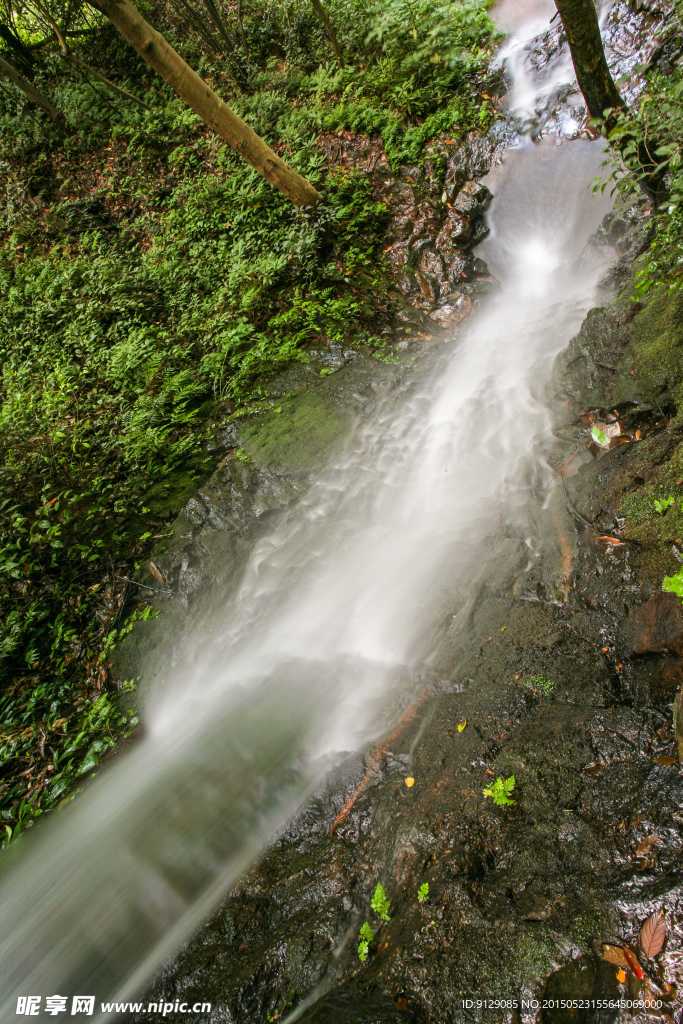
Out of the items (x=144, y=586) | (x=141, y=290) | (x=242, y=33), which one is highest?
(x=242, y=33)

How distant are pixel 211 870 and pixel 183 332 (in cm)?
762

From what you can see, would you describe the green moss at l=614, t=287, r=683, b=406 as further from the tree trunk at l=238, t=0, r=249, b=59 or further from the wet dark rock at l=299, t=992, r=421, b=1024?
the tree trunk at l=238, t=0, r=249, b=59

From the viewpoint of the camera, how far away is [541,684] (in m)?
3.47

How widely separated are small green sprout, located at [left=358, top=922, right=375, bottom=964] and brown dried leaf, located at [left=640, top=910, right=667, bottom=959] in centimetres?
149

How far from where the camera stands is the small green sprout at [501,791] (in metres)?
2.97

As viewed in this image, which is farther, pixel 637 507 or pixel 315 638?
pixel 315 638

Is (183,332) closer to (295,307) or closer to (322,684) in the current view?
(295,307)

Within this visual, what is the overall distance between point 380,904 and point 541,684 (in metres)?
1.72

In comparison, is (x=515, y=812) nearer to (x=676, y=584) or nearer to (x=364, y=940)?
(x=364, y=940)

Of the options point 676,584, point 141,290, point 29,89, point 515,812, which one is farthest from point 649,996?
point 29,89

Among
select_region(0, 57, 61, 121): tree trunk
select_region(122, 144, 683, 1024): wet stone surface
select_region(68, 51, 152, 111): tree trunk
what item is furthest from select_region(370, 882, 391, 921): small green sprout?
select_region(0, 57, 61, 121): tree trunk

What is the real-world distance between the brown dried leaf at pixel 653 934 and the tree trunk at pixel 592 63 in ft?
17.6

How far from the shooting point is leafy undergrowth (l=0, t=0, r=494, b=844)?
5.48 meters

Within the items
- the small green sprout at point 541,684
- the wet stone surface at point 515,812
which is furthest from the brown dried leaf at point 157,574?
the small green sprout at point 541,684
